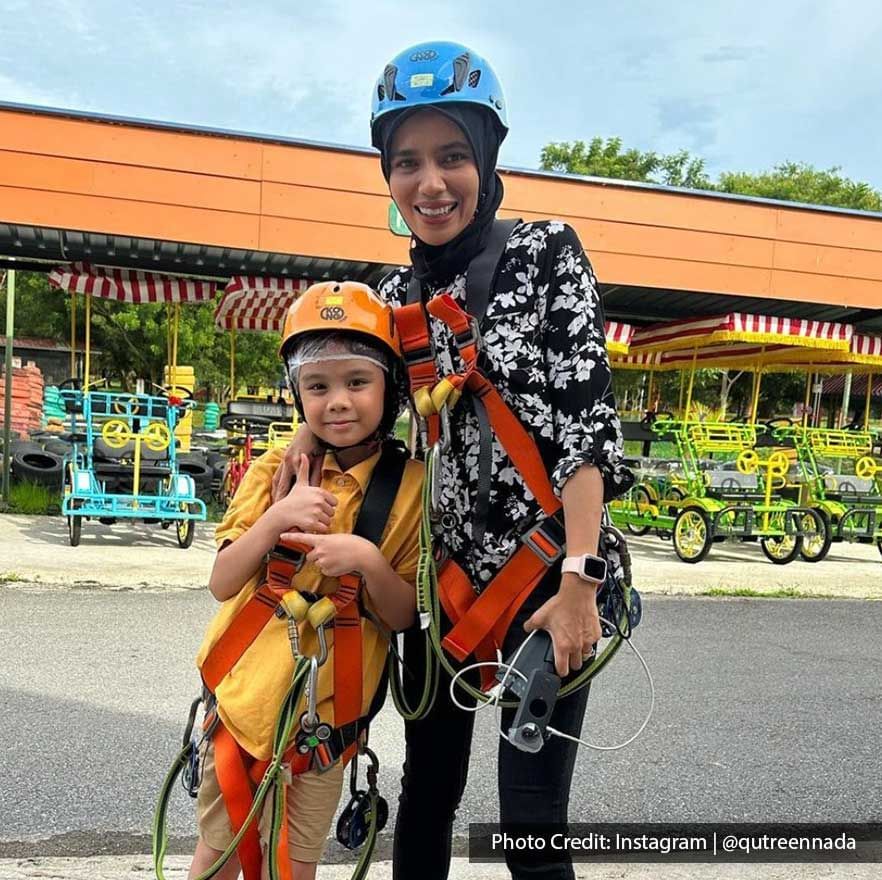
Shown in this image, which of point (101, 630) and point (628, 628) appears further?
point (101, 630)

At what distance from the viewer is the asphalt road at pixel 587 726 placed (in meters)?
2.96

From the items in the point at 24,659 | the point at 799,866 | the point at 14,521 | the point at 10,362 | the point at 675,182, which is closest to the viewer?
the point at 799,866

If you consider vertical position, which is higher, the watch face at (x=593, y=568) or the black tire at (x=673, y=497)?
the watch face at (x=593, y=568)

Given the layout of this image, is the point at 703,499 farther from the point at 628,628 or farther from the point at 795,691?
the point at 628,628

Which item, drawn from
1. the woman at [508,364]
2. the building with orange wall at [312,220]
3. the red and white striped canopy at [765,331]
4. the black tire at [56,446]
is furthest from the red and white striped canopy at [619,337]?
the woman at [508,364]

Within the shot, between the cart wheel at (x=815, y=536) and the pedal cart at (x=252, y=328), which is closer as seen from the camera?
the pedal cart at (x=252, y=328)

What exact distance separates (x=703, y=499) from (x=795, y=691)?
460 centimetres

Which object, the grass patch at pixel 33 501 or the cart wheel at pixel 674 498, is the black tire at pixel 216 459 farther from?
the cart wheel at pixel 674 498

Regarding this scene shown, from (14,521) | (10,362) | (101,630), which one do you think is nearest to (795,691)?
(101,630)

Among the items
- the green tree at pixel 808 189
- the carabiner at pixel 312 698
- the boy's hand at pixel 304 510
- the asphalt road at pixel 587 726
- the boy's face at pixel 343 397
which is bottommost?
the asphalt road at pixel 587 726

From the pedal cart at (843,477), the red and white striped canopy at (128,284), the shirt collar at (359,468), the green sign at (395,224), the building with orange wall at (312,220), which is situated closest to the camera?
the shirt collar at (359,468)

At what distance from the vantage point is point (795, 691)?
14.9 feet

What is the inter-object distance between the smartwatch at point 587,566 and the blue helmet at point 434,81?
96 centimetres

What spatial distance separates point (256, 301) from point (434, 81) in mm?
8061
